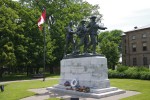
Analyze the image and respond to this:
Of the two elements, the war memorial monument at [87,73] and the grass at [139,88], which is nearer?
the grass at [139,88]

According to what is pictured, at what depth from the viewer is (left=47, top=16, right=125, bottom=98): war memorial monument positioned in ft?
60.1

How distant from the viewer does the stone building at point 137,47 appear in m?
57.3

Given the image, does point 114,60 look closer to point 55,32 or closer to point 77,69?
point 55,32

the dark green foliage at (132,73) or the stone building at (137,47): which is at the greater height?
the stone building at (137,47)

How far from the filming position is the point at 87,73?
19.3m

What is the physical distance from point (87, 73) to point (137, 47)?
43669 millimetres

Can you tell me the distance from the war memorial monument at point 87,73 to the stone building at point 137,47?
128ft

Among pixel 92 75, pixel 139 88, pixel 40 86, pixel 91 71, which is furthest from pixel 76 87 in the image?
pixel 40 86

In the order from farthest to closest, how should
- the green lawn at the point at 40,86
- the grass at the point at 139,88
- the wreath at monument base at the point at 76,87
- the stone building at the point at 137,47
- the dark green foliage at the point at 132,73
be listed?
the stone building at the point at 137,47
the dark green foliage at the point at 132,73
the wreath at monument base at the point at 76,87
the green lawn at the point at 40,86
the grass at the point at 139,88

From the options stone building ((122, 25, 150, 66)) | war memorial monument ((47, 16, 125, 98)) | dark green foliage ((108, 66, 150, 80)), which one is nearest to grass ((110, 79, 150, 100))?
war memorial monument ((47, 16, 125, 98))

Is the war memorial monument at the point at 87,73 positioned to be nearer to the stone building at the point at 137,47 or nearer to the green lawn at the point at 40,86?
the green lawn at the point at 40,86

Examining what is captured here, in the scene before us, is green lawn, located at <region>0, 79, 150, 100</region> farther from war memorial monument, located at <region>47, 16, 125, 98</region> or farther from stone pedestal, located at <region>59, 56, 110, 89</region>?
stone pedestal, located at <region>59, 56, 110, 89</region>

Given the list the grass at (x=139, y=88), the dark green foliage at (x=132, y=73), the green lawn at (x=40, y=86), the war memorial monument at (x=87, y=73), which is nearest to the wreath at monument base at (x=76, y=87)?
the war memorial monument at (x=87, y=73)

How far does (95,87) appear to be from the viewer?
726 inches
